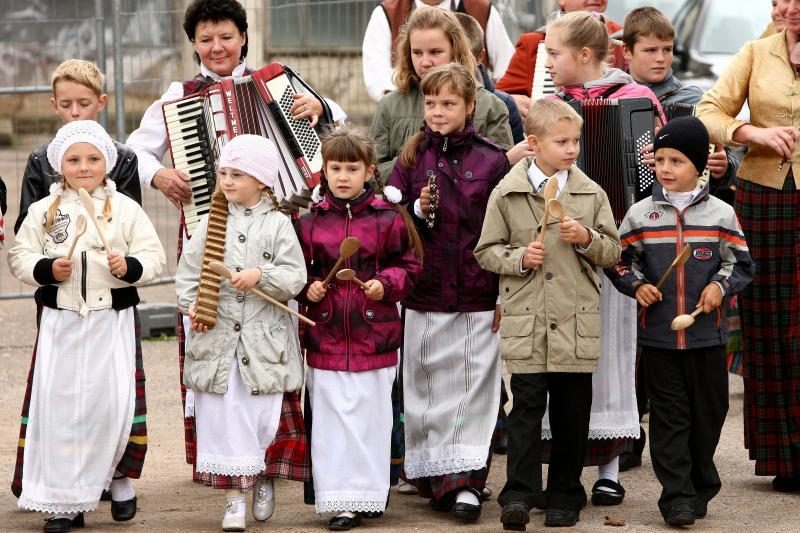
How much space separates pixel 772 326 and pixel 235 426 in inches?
90.9

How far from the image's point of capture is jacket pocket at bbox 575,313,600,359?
19.5 ft

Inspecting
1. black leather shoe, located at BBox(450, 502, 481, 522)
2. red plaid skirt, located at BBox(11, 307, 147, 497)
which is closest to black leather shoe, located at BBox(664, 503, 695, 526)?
black leather shoe, located at BBox(450, 502, 481, 522)

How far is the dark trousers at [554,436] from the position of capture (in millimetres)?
6012

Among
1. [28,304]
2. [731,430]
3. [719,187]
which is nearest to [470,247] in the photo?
[719,187]

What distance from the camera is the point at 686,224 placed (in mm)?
6090

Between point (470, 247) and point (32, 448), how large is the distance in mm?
1841

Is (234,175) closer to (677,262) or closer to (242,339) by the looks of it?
(242,339)

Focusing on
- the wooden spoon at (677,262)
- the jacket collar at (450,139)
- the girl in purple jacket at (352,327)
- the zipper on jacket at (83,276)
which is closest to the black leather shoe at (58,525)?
the zipper on jacket at (83,276)

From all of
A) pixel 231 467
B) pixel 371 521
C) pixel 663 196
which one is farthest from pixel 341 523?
pixel 663 196

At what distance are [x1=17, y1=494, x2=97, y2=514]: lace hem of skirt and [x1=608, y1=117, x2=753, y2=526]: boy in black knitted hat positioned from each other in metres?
2.17

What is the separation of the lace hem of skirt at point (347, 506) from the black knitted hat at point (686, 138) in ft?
5.69

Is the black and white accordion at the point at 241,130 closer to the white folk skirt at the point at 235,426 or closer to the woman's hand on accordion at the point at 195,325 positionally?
the woman's hand on accordion at the point at 195,325

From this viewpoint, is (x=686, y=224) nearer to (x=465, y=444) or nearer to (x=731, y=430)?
(x=465, y=444)

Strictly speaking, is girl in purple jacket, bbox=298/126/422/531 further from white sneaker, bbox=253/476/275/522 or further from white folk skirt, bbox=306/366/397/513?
white sneaker, bbox=253/476/275/522
